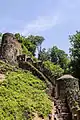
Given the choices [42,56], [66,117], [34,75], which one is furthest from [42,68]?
[42,56]

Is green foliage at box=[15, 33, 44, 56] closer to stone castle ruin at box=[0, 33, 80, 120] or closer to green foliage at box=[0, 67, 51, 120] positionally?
stone castle ruin at box=[0, 33, 80, 120]

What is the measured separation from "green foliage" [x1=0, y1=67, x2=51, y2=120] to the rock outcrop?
5.66m

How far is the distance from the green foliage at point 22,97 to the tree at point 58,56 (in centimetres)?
2935

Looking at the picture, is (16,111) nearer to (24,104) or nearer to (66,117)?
(24,104)

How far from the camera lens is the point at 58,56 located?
49.2m

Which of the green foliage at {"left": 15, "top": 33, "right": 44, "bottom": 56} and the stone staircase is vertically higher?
the green foliage at {"left": 15, "top": 33, "right": 44, "bottom": 56}

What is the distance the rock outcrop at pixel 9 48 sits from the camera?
2401 cm

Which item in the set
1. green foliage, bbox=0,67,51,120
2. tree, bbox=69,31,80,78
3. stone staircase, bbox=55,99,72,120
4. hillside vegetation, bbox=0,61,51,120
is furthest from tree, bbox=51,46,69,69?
stone staircase, bbox=55,99,72,120

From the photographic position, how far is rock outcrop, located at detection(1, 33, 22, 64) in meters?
24.0

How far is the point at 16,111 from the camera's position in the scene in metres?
13.1

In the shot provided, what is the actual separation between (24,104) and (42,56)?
120ft

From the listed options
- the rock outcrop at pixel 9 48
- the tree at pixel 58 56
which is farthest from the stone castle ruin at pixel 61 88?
the tree at pixel 58 56

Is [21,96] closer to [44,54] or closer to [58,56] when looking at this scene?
[58,56]

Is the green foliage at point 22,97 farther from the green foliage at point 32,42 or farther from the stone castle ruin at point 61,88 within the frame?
the green foliage at point 32,42
